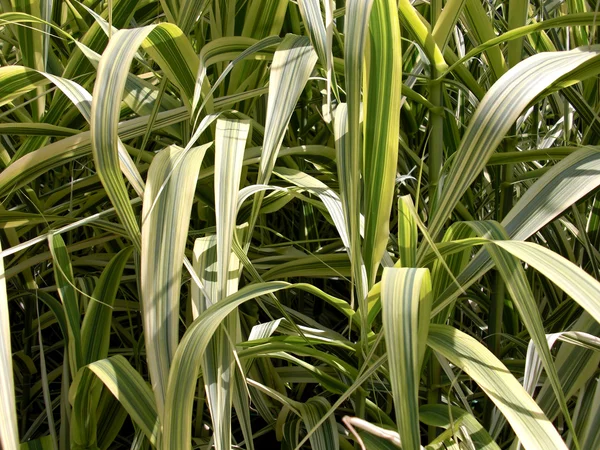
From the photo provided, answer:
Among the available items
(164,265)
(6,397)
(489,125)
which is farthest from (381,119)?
(6,397)

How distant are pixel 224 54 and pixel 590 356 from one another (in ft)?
1.28

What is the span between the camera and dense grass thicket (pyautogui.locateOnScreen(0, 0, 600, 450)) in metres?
0.44

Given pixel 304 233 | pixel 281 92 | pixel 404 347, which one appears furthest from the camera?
pixel 304 233

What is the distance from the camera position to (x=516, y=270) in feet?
1.43

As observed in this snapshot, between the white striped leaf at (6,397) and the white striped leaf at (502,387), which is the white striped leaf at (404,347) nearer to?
the white striped leaf at (502,387)

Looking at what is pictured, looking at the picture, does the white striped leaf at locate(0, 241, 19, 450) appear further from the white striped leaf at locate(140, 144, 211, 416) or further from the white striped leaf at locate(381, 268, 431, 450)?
the white striped leaf at locate(381, 268, 431, 450)

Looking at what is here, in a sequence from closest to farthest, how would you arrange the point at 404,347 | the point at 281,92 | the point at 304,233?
the point at 404,347 → the point at 281,92 → the point at 304,233

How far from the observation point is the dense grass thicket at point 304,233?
1.43ft

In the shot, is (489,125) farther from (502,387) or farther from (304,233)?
(304,233)

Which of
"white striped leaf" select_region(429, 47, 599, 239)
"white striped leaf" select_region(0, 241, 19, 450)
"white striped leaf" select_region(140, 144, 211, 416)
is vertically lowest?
"white striped leaf" select_region(0, 241, 19, 450)

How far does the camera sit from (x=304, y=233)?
803 millimetres

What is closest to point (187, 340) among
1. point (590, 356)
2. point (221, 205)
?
point (221, 205)

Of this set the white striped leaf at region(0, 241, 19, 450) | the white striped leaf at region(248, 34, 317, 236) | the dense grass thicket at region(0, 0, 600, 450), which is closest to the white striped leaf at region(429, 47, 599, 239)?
the dense grass thicket at region(0, 0, 600, 450)

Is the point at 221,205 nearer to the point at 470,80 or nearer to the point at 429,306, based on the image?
the point at 429,306
